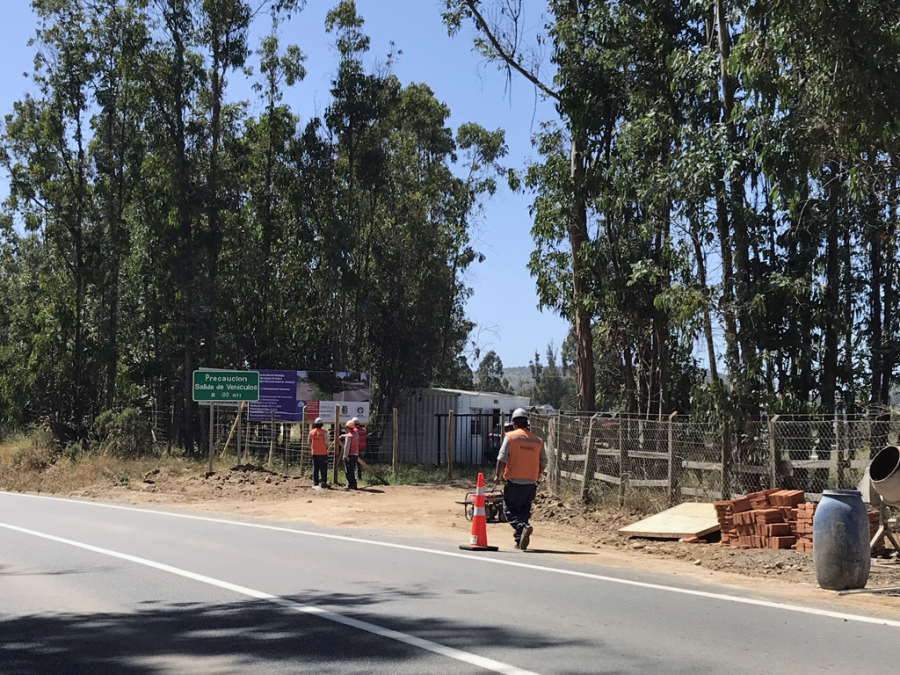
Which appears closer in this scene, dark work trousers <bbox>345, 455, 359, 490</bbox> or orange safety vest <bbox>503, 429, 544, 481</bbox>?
orange safety vest <bbox>503, 429, 544, 481</bbox>

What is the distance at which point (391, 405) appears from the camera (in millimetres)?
44312

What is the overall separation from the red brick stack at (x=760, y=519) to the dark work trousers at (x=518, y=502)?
2641mm

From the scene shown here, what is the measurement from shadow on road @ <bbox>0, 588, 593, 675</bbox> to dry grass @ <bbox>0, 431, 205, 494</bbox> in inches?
731

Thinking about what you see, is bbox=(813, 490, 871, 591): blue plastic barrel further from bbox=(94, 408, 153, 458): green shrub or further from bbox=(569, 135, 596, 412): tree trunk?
bbox=(94, 408, 153, 458): green shrub

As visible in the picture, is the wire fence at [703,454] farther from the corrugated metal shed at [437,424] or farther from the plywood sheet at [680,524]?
the corrugated metal shed at [437,424]

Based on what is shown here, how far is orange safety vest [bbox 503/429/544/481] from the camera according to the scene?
12.8 metres

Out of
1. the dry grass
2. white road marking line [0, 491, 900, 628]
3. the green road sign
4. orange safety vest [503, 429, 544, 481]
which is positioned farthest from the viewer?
the green road sign

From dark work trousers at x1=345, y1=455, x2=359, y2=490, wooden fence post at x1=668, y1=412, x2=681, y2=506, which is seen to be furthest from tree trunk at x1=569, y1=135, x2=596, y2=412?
wooden fence post at x1=668, y1=412, x2=681, y2=506

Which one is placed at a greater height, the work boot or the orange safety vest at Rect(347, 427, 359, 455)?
the orange safety vest at Rect(347, 427, 359, 455)

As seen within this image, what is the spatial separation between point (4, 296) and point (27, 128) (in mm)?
19086

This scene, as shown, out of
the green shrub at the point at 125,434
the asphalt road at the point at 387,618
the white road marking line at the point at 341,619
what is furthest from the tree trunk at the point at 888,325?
the green shrub at the point at 125,434

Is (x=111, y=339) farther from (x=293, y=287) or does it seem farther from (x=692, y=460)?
(x=692, y=460)

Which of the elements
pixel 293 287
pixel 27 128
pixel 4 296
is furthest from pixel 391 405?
pixel 4 296

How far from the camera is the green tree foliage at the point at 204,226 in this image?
38281mm
